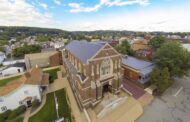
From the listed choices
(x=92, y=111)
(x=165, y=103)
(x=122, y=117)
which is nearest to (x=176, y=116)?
(x=165, y=103)

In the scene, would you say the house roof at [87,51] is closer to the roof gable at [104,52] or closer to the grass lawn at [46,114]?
the roof gable at [104,52]

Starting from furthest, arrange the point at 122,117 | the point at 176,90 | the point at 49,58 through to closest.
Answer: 1. the point at 49,58
2. the point at 176,90
3. the point at 122,117

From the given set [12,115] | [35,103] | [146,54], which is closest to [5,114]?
[12,115]

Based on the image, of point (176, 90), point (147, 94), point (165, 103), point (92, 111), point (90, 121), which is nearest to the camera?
point (90, 121)

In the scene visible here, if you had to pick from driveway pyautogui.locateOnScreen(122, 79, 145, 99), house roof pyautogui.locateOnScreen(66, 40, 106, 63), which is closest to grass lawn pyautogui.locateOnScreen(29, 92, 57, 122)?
house roof pyautogui.locateOnScreen(66, 40, 106, 63)

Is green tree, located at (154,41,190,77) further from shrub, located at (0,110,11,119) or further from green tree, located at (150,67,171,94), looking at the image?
shrub, located at (0,110,11,119)

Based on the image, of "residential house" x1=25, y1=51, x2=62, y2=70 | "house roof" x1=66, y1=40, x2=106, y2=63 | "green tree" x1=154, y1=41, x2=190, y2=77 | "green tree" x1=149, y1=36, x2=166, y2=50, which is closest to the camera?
"house roof" x1=66, y1=40, x2=106, y2=63

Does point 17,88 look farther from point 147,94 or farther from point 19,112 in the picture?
point 147,94
